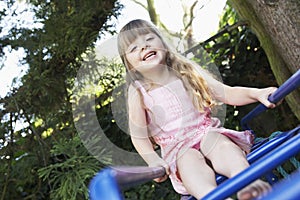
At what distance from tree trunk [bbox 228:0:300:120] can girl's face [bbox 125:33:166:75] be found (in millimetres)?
379

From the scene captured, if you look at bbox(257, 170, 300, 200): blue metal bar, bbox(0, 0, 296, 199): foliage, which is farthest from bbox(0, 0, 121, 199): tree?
bbox(257, 170, 300, 200): blue metal bar

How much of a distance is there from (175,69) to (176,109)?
0.44 feet

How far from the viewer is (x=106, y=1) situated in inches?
74.0

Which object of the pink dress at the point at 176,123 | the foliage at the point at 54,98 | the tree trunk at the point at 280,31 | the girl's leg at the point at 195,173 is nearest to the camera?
the girl's leg at the point at 195,173

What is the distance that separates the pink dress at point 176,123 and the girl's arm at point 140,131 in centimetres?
1

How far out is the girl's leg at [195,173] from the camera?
2.90 ft

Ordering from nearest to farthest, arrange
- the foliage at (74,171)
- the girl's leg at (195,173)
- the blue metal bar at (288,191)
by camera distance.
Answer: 1. the blue metal bar at (288,191)
2. the girl's leg at (195,173)
3. the foliage at (74,171)

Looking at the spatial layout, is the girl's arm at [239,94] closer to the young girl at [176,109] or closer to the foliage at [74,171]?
the young girl at [176,109]

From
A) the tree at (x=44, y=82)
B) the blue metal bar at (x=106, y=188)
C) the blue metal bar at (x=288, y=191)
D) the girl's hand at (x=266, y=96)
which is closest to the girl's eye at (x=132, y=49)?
the girl's hand at (x=266, y=96)

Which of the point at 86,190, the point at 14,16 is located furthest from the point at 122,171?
the point at 14,16

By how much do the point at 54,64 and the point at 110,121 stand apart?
0.30 m

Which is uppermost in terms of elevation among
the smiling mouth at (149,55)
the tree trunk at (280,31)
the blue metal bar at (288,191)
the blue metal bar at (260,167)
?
the smiling mouth at (149,55)

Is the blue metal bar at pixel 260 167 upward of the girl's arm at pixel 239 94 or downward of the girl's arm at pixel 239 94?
downward

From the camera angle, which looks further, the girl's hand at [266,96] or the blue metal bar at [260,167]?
the girl's hand at [266,96]
